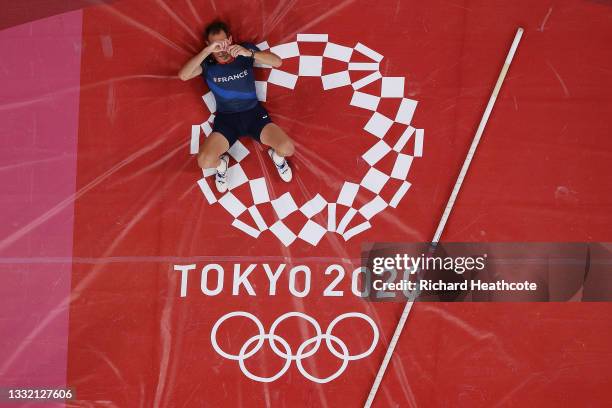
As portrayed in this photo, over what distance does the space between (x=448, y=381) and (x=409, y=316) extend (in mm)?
418

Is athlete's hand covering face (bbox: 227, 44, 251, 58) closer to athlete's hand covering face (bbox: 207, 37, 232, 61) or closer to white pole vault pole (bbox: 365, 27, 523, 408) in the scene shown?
athlete's hand covering face (bbox: 207, 37, 232, 61)

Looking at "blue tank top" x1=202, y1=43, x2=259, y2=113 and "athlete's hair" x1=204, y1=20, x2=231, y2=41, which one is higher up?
"athlete's hair" x1=204, y1=20, x2=231, y2=41

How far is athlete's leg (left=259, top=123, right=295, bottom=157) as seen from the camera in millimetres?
3443

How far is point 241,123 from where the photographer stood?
352 cm

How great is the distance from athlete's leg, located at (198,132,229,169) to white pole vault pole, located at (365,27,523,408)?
1295mm

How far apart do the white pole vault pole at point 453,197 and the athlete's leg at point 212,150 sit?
1.30 meters

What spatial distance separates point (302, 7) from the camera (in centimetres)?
363

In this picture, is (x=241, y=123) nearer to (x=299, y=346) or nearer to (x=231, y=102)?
(x=231, y=102)

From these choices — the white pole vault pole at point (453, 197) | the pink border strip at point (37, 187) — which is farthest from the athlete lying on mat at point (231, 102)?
the white pole vault pole at point (453, 197)

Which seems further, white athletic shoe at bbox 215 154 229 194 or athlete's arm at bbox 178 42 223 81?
white athletic shoe at bbox 215 154 229 194

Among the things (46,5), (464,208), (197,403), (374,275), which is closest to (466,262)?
(464,208)

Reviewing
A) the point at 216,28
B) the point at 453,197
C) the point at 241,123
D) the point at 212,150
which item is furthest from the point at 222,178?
the point at 453,197

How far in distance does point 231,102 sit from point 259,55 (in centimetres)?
31

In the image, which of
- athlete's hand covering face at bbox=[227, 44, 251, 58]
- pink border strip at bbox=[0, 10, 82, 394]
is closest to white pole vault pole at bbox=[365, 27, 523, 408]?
athlete's hand covering face at bbox=[227, 44, 251, 58]
